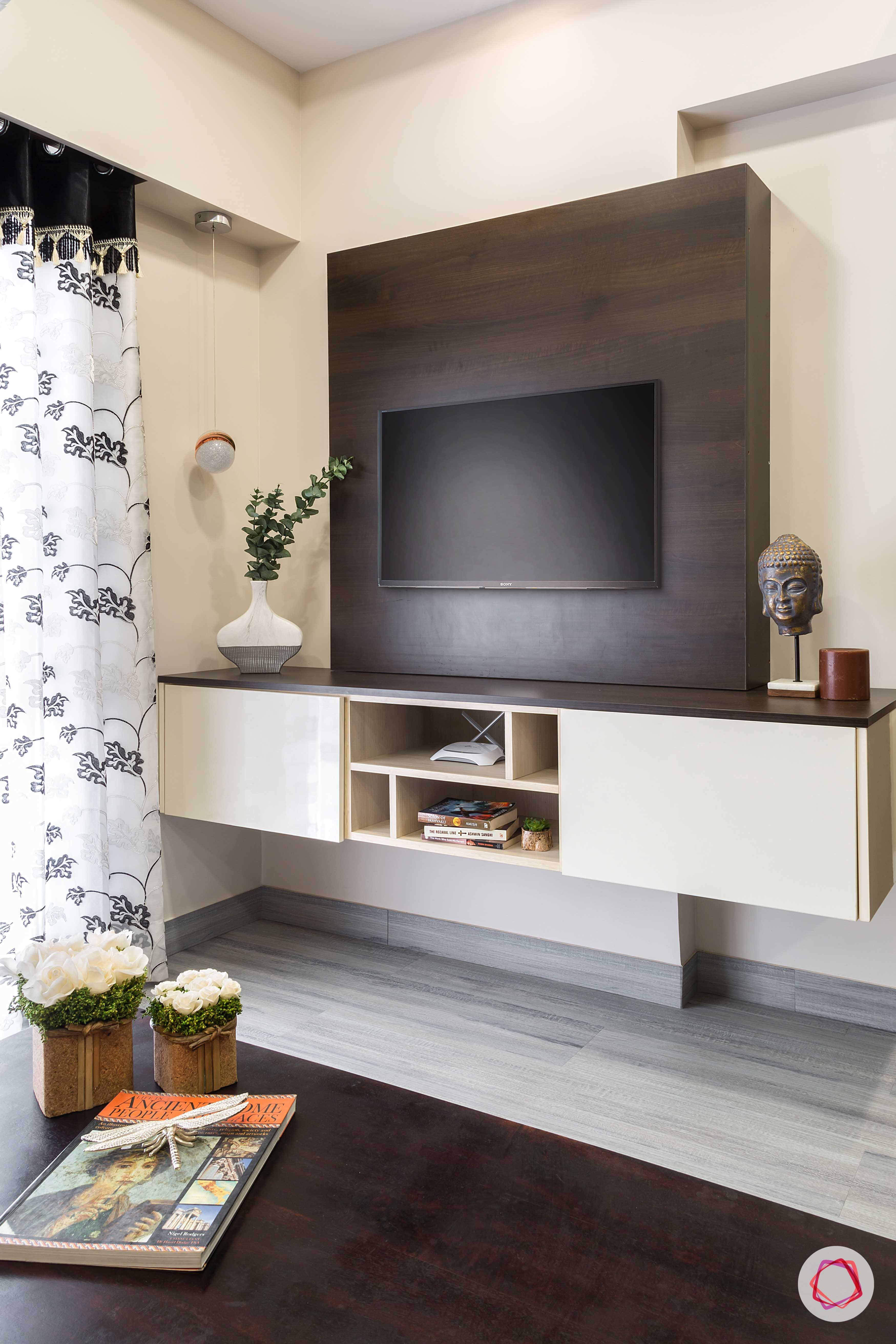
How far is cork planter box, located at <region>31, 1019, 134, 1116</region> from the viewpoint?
1.19 m

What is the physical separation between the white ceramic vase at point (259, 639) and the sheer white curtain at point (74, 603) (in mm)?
257

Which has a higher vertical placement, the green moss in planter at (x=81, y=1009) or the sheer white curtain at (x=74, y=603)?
the sheer white curtain at (x=74, y=603)

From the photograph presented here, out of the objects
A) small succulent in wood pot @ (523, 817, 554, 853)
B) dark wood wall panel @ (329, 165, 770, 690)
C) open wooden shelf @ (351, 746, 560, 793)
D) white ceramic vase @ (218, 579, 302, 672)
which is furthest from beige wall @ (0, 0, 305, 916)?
small succulent in wood pot @ (523, 817, 554, 853)

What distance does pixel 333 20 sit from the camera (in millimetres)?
2877

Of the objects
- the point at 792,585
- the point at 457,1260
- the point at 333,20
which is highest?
the point at 333,20

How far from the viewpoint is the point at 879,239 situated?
233cm

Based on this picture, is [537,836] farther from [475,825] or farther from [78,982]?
[78,982]

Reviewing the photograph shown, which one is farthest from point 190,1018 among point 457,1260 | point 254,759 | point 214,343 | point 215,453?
point 214,343

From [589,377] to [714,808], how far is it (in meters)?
1.26

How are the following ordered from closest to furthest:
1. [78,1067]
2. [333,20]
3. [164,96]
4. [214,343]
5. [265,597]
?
[78,1067] → [164,96] → [333,20] → [265,597] → [214,343]

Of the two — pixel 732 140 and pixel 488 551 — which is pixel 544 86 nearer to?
pixel 732 140

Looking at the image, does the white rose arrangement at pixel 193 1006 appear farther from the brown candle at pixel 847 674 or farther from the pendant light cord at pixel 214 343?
the pendant light cord at pixel 214 343

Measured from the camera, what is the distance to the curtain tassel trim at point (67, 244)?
2379 millimetres

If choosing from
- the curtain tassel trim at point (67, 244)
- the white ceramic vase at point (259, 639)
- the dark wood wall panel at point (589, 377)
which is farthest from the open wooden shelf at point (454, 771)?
the curtain tassel trim at point (67, 244)
